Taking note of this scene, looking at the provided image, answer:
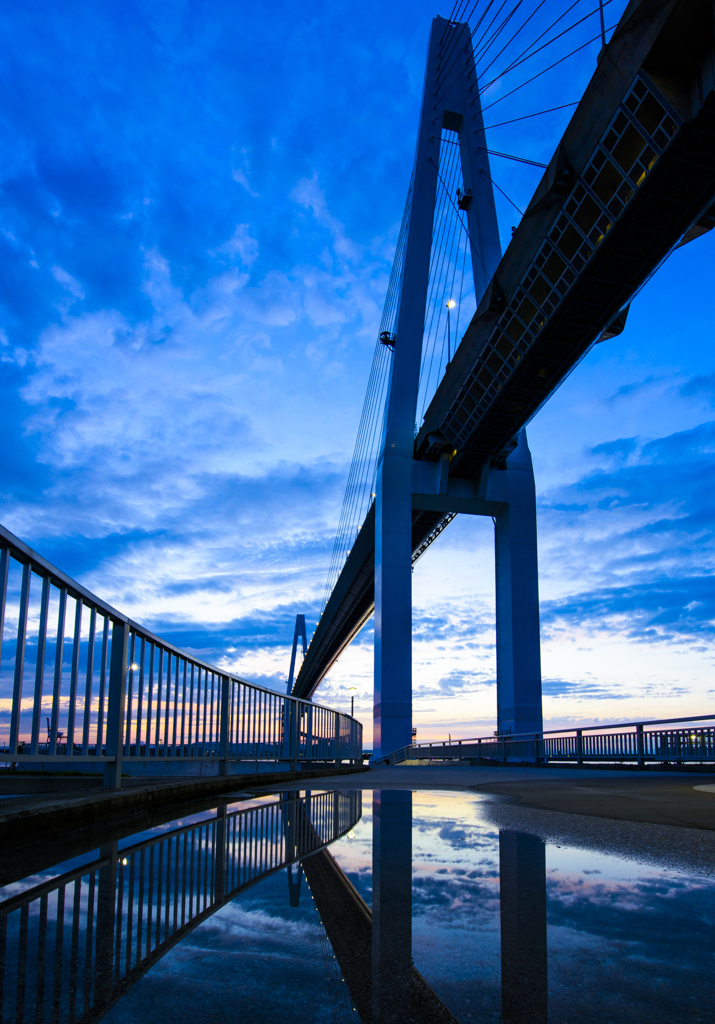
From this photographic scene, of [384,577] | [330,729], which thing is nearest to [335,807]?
→ [330,729]

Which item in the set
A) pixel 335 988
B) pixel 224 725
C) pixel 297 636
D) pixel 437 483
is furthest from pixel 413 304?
pixel 297 636

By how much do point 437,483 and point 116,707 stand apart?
25105 millimetres

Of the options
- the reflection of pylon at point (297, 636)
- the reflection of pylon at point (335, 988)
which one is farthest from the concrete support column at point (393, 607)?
the reflection of pylon at point (297, 636)

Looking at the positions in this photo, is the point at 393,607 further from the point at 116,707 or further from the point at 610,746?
the point at 116,707

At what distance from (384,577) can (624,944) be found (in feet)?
85.9

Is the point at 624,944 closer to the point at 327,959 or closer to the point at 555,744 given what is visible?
the point at 327,959

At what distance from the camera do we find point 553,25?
637 inches

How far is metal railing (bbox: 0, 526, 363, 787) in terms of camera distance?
3.55m

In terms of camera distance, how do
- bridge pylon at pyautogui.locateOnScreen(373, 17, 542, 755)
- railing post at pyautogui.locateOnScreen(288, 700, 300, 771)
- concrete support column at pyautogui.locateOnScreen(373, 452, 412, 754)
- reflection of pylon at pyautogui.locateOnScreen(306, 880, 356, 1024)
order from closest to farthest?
reflection of pylon at pyautogui.locateOnScreen(306, 880, 356, 1024) → railing post at pyautogui.locateOnScreen(288, 700, 300, 771) → concrete support column at pyautogui.locateOnScreen(373, 452, 412, 754) → bridge pylon at pyautogui.locateOnScreen(373, 17, 542, 755)

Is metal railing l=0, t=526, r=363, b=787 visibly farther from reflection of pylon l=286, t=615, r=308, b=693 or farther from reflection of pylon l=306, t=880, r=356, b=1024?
reflection of pylon l=286, t=615, r=308, b=693

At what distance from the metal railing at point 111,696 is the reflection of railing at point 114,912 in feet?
2.86

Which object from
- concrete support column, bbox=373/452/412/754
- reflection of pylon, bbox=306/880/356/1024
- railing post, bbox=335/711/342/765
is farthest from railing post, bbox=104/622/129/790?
concrete support column, bbox=373/452/412/754

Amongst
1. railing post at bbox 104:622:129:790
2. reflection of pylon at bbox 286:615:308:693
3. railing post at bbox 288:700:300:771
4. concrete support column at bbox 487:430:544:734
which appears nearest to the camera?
railing post at bbox 104:622:129:790

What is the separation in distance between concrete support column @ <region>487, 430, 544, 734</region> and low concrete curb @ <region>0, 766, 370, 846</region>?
838 inches
